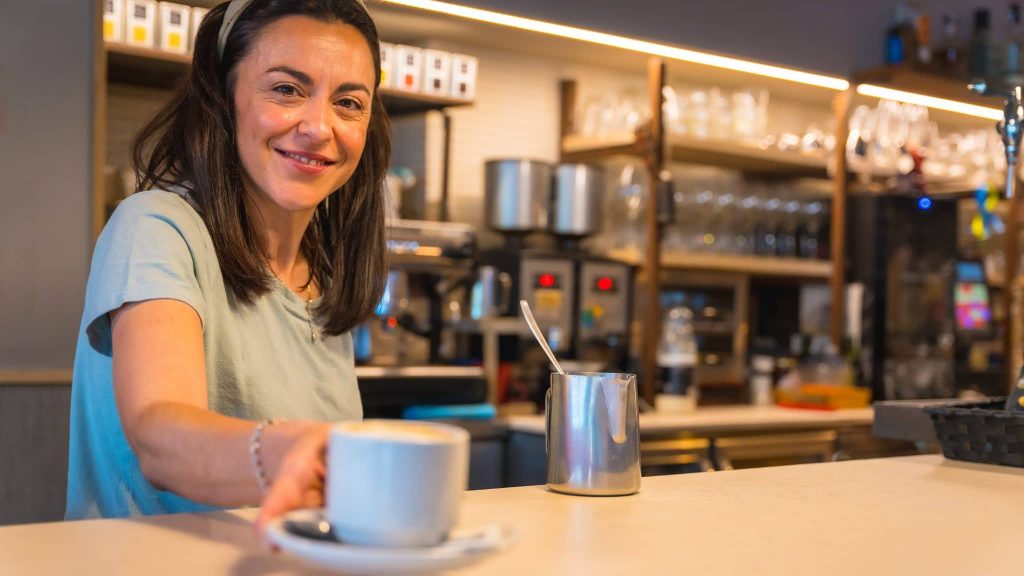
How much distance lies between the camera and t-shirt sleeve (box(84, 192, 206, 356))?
1256 mm

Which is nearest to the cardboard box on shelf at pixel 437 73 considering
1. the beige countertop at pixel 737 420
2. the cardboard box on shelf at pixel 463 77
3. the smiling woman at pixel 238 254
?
the cardboard box on shelf at pixel 463 77

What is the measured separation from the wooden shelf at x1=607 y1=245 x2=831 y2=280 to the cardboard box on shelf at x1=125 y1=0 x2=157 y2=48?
204 centimetres

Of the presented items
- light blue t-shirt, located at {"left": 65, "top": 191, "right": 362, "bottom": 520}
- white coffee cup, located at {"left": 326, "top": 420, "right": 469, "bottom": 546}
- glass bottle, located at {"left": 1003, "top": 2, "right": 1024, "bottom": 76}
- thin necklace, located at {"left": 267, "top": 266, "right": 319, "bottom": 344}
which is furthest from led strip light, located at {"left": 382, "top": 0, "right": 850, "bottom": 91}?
white coffee cup, located at {"left": 326, "top": 420, "right": 469, "bottom": 546}

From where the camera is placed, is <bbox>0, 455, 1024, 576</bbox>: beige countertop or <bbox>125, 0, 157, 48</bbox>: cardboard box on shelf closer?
<bbox>0, 455, 1024, 576</bbox>: beige countertop

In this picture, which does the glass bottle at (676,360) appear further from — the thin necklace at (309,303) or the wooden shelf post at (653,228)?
the thin necklace at (309,303)

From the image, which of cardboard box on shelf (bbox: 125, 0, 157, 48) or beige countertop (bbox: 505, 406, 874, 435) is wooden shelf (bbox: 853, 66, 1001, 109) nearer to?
beige countertop (bbox: 505, 406, 874, 435)

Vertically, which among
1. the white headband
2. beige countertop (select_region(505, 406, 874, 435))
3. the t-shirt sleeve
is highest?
the white headband

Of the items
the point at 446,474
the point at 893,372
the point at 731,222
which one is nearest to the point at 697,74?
the point at 731,222

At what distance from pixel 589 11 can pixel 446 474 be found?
3.23 m

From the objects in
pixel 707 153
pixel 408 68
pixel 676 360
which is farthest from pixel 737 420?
pixel 408 68

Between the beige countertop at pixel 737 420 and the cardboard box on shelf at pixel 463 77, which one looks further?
the cardboard box on shelf at pixel 463 77

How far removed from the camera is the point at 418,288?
4031 mm

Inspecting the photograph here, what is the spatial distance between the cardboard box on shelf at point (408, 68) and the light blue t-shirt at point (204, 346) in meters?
2.47

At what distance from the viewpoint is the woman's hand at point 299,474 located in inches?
34.0
